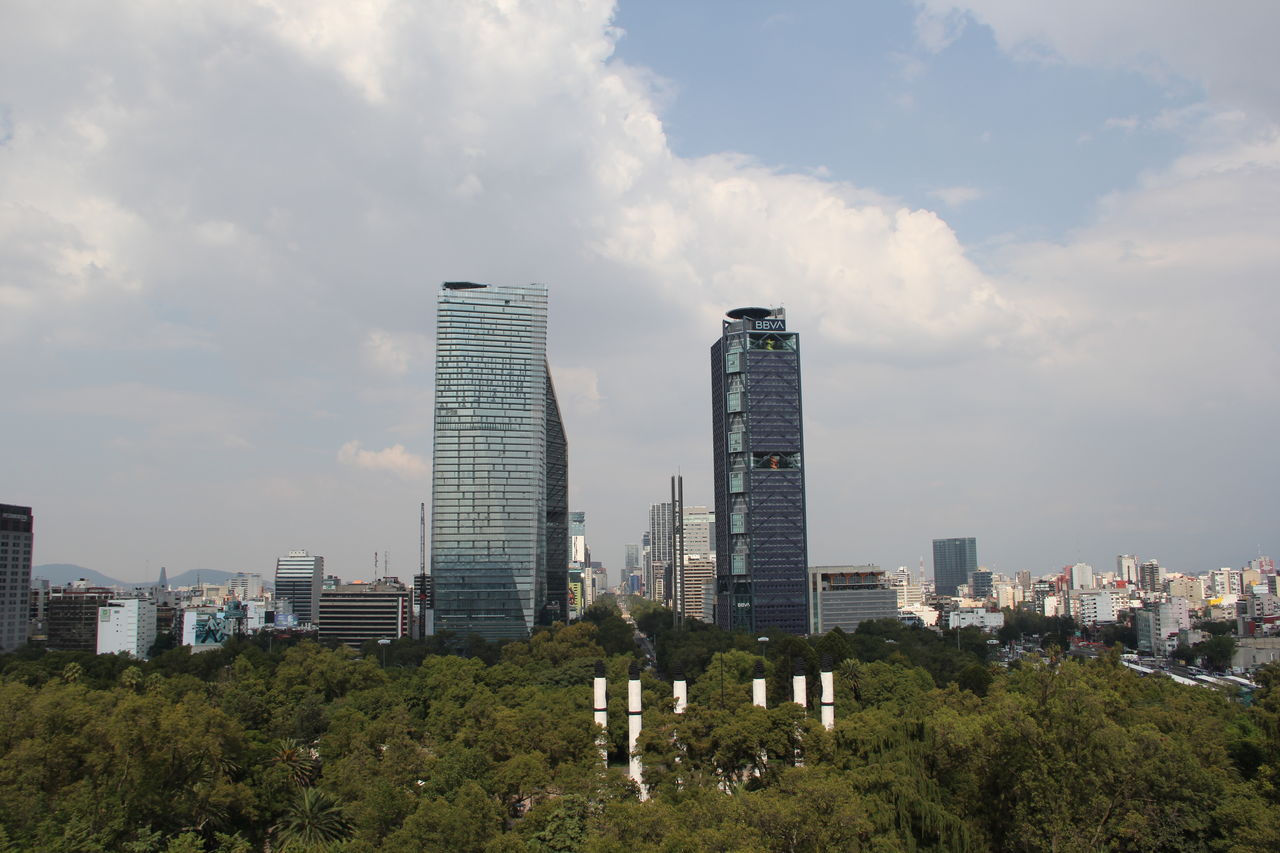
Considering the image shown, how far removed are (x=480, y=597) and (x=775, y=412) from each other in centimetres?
5813

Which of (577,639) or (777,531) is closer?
(577,639)

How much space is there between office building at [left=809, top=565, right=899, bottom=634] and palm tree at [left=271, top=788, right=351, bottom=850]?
136746 mm

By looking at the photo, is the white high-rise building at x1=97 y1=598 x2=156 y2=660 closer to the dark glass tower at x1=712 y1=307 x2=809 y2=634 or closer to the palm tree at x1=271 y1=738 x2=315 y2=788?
the dark glass tower at x1=712 y1=307 x2=809 y2=634

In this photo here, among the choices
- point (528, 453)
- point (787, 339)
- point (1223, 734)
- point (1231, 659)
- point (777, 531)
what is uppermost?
point (787, 339)

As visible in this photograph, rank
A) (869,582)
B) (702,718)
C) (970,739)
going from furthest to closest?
1. (869,582)
2. (702,718)
3. (970,739)

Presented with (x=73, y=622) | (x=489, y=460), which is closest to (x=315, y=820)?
(x=489, y=460)

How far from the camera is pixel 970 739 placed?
44844 mm

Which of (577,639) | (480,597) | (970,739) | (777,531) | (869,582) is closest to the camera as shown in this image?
(970,739)

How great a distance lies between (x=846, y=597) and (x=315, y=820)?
144 meters

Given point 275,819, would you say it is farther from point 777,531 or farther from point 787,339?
point 787,339

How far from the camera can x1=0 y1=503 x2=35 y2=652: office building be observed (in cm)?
15710

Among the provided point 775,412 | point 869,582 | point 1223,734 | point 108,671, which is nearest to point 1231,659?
point 869,582

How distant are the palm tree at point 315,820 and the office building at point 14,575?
5479 inches

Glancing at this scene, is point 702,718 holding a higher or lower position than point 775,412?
lower
